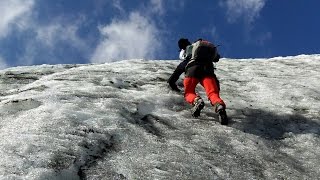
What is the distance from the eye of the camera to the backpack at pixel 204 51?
13586 millimetres

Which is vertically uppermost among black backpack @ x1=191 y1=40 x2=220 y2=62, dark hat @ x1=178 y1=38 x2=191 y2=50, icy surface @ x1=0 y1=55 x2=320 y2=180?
dark hat @ x1=178 y1=38 x2=191 y2=50

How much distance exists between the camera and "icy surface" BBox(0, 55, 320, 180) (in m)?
9.10

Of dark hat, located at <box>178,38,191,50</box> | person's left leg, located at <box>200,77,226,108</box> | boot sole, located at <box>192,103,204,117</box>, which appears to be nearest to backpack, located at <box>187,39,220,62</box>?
person's left leg, located at <box>200,77,226,108</box>

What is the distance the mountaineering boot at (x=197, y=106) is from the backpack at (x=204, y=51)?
4.92 feet

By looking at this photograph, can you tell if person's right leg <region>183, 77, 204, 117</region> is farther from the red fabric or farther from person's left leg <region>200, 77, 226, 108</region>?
person's left leg <region>200, 77, 226, 108</region>

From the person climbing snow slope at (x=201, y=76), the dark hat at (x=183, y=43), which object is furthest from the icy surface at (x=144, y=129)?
the dark hat at (x=183, y=43)

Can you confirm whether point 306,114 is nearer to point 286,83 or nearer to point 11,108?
point 286,83

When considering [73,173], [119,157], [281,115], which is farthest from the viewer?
[281,115]

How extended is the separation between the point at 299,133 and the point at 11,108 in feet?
20.6

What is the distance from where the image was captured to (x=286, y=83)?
16.7m

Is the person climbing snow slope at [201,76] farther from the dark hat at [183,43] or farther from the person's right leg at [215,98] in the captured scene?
the dark hat at [183,43]

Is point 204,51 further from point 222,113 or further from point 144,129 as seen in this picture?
point 144,129

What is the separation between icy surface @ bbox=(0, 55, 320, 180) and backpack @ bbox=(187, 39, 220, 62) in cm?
122

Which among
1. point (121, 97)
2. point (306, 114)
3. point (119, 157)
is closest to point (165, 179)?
point (119, 157)
